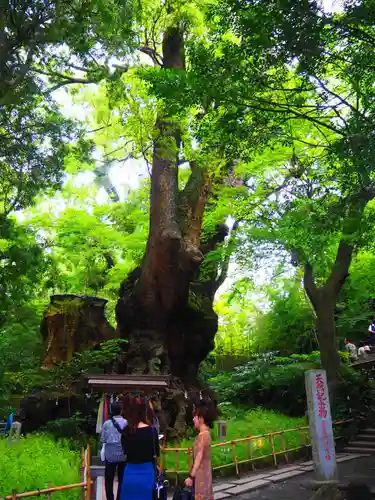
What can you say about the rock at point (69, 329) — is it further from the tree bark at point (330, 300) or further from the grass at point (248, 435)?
the tree bark at point (330, 300)

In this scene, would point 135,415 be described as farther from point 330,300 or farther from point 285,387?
point 285,387

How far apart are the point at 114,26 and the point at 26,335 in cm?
1393

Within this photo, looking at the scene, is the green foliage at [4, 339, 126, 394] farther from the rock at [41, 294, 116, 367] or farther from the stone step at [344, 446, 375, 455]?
the stone step at [344, 446, 375, 455]

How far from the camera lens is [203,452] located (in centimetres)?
517

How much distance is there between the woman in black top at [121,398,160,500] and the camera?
447 cm

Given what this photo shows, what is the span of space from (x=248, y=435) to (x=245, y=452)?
1.07m

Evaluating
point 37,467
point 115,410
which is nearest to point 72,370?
point 37,467

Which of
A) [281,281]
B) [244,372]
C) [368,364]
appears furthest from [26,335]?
[368,364]

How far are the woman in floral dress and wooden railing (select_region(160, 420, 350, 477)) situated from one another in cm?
444

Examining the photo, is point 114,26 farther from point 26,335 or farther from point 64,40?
point 26,335

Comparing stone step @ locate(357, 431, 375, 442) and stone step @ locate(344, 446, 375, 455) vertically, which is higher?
stone step @ locate(357, 431, 375, 442)

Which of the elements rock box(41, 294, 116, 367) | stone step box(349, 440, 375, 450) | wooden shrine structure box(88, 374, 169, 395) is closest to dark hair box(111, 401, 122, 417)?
wooden shrine structure box(88, 374, 169, 395)

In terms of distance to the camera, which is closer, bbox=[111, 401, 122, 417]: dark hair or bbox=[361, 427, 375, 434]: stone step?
bbox=[111, 401, 122, 417]: dark hair

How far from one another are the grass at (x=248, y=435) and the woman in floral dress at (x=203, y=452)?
509 centimetres
